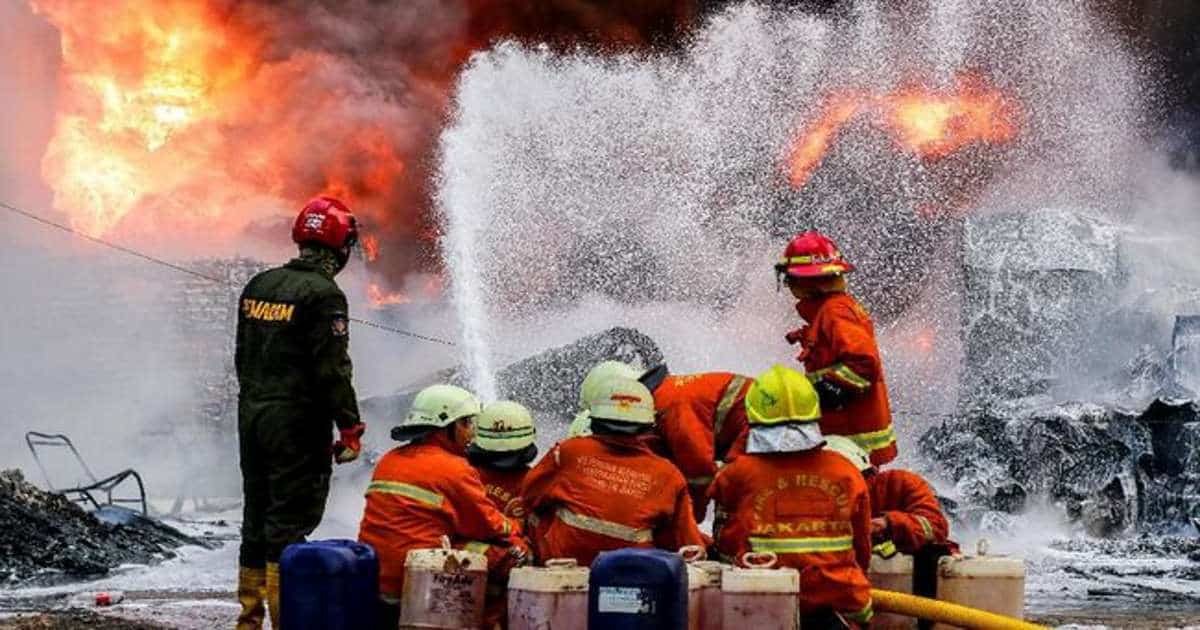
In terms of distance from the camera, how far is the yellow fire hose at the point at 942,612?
6.00 metres

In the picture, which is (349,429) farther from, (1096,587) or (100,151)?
(100,151)

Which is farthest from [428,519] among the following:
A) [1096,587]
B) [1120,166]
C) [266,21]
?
[1120,166]

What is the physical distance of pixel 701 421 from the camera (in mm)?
6879

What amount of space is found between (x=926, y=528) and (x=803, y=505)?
1.09 metres

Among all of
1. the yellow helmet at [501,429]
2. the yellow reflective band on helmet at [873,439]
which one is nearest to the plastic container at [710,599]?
the yellow reflective band on helmet at [873,439]

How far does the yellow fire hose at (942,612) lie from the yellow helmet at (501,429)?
2119 millimetres

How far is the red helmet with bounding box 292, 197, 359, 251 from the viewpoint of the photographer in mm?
6820

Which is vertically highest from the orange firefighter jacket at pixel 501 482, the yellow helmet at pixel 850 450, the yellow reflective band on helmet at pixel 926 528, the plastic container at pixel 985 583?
the yellow helmet at pixel 850 450

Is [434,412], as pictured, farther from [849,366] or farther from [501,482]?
[849,366]

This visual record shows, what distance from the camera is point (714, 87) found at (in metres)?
33.7

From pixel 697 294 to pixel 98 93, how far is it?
13.9m

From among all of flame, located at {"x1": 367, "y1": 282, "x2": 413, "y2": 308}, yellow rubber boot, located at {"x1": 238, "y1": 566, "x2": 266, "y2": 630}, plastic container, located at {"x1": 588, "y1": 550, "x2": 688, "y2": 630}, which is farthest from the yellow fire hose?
flame, located at {"x1": 367, "y1": 282, "x2": 413, "y2": 308}

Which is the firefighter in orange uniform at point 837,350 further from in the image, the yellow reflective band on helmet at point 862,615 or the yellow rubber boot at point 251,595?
the yellow rubber boot at point 251,595

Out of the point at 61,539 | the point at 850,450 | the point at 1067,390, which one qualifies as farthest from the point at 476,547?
the point at 1067,390
